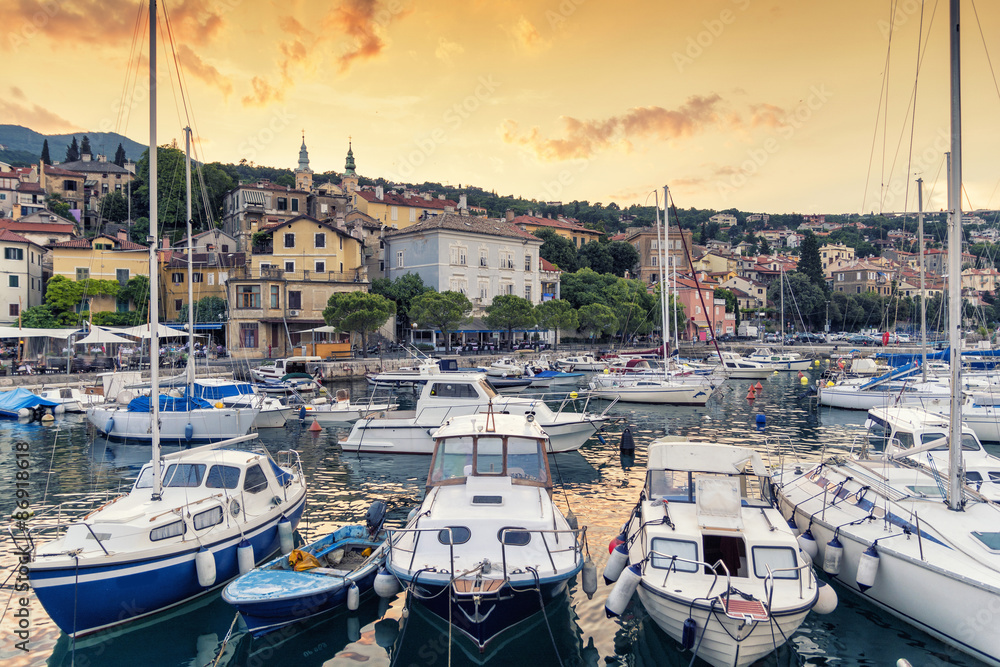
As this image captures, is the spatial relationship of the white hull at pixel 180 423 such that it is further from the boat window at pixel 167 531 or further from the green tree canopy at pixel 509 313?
the green tree canopy at pixel 509 313

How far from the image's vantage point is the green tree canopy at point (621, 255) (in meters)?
101

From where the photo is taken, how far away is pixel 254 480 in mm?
12500

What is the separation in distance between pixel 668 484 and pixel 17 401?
3381 cm

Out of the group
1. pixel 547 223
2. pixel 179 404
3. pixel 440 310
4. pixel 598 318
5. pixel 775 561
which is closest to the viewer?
pixel 775 561

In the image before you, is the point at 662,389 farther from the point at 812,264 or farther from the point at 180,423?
the point at 812,264

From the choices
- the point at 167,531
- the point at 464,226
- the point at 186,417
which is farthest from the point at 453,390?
the point at 464,226

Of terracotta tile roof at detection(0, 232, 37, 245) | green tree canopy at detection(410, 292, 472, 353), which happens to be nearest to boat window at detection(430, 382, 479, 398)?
green tree canopy at detection(410, 292, 472, 353)

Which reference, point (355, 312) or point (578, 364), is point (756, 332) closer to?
point (578, 364)

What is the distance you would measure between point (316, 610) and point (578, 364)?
Result: 4393 cm

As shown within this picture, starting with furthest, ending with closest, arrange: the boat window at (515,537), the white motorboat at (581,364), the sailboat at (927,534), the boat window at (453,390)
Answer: the white motorboat at (581,364) → the boat window at (453,390) → the boat window at (515,537) → the sailboat at (927,534)

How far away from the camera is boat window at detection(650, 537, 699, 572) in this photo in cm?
925

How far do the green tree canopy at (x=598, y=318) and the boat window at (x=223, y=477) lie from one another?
61.1m

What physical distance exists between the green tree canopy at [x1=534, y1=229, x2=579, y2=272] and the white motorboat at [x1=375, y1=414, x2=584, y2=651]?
8111 cm

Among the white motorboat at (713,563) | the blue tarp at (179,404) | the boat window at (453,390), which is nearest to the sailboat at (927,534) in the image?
the white motorboat at (713,563)
